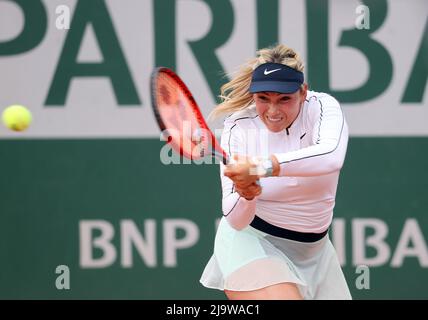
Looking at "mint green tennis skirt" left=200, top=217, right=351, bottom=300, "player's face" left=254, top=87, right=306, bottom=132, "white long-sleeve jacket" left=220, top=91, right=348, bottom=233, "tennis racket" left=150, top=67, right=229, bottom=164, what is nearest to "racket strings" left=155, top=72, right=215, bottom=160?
"tennis racket" left=150, top=67, right=229, bottom=164

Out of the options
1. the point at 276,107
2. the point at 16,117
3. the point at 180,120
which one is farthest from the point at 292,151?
the point at 16,117

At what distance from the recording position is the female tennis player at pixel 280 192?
383cm

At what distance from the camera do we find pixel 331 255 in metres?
4.25

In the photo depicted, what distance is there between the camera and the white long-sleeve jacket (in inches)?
151

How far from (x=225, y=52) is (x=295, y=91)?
6.33 ft

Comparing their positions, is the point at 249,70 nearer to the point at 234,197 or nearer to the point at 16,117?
the point at 234,197

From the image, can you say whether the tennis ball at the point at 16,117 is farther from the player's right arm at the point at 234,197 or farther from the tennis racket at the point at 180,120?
the player's right arm at the point at 234,197

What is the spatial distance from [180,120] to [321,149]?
53 cm

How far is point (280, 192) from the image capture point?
3.99 m

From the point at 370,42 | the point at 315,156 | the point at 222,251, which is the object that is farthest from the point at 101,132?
the point at 315,156

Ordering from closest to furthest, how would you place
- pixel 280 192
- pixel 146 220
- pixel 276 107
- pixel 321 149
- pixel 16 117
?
pixel 321 149 < pixel 276 107 < pixel 280 192 < pixel 16 117 < pixel 146 220

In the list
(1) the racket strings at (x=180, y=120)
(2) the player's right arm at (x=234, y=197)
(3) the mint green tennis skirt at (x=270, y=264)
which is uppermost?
(1) the racket strings at (x=180, y=120)

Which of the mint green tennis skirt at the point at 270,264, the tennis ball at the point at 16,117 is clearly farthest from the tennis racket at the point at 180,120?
the tennis ball at the point at 16,117

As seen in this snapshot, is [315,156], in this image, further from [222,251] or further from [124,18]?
[124,18]
